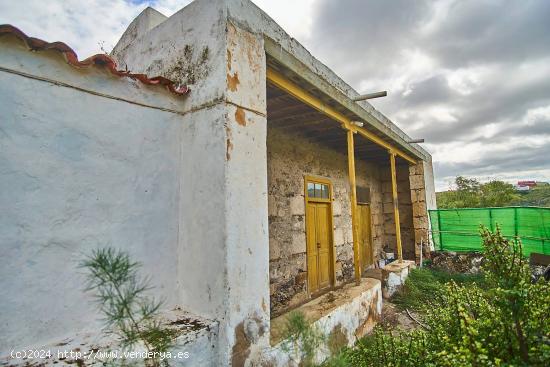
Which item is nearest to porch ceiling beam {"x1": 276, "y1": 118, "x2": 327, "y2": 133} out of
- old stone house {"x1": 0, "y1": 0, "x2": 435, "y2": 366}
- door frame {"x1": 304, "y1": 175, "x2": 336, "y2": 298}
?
old stone house {"x1": 0, "y1": 0, "x2": 435, "y2": 366}

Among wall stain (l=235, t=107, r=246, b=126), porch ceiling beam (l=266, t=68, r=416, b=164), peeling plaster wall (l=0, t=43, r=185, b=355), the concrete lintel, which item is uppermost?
the concrete lintel

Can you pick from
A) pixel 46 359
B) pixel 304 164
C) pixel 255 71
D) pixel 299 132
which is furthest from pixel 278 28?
pixel 46 359

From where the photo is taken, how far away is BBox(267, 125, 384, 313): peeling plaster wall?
480 centimetres

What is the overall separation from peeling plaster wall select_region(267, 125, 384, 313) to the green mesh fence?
3490 millimetres

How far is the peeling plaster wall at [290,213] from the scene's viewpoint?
4797 millimetres

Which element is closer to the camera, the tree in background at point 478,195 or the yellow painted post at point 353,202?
the yellow painted post at point 353,202

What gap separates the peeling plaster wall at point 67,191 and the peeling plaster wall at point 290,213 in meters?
2.44

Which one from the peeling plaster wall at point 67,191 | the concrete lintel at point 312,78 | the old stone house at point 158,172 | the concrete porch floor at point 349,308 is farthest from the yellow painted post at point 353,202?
the peeling plaster wall at point 67,191

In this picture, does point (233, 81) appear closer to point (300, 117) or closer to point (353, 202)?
point (300, 117)

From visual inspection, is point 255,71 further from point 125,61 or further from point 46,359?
point 46,359

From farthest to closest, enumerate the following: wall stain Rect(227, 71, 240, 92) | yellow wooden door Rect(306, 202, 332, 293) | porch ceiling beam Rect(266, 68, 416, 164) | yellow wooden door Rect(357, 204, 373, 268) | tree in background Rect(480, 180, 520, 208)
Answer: tree in background Rect(480, 180, 520, 208)
yellow wooden door Rect(357, 204, 373, 268)
yellow wooden door Rect(306, 202, 332, 293)
porch ceiling beam Rect(266, 68, 416, 164)
wall stain Rect(227, 71, 240, 92)

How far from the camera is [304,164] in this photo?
5.69 m

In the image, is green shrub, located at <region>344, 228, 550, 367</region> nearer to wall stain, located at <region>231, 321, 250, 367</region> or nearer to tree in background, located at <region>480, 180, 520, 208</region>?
wall stain, located at <region>231, 321, 250, 367</region>

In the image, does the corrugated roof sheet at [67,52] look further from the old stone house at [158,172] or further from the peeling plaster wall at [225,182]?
the peeling plaster wall at [225,182]
